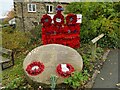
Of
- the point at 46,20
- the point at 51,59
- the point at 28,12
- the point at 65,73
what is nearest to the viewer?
the point at 65,73

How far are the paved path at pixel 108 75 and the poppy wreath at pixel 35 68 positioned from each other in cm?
130

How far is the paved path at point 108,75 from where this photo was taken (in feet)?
19.4

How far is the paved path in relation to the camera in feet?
19.4

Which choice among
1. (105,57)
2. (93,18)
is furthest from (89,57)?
(93,18)

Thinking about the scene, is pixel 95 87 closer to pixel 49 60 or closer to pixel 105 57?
pixel 49 60

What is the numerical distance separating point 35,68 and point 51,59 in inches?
19.9

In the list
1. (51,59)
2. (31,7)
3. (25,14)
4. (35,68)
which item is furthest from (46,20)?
(25,14)

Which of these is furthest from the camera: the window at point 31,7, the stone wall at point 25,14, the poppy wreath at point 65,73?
the window at point 31,7

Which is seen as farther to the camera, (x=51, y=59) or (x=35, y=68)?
(x=51, y=59)

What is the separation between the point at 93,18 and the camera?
9.08 m

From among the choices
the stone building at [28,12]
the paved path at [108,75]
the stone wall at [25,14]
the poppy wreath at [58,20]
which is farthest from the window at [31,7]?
the paved path at [108,75]

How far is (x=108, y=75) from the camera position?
252 inches

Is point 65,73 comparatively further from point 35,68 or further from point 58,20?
point 58,20

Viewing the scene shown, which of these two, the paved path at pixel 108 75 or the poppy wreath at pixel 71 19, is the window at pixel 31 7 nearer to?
the poppy wreath at pixel 71 19
